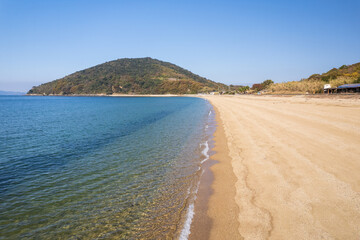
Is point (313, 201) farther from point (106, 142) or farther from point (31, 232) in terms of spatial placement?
point (106, 142)

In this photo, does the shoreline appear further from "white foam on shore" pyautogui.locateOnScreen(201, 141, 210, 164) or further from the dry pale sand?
"white foam on shore" pyautogui.locateOnScreen(201, 141, 210, 164)

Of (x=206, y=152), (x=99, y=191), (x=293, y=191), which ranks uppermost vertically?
(x=293, y=191)

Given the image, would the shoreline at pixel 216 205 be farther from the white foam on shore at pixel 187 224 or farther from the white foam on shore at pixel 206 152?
the white foam on shore at pixel 206 152

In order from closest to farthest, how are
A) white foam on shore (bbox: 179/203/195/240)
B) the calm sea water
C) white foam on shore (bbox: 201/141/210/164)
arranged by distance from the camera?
white foam on shore (bbox: 179/203/195/240) < the calm sea water < white foam on shore (bbox: 201/141/210/164)

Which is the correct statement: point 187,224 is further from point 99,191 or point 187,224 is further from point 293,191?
point 99,191

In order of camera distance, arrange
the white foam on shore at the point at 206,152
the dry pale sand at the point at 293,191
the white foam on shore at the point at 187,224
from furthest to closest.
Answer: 1. the white foam on shore at the point at 206,152
2. the white foam on shore at the point at 187,224
3. the dry pale sand at the point at 293,191

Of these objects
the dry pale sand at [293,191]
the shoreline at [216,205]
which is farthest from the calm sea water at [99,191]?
the dry pale sand at [293,191]

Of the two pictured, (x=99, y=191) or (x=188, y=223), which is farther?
(x=99, y=191)

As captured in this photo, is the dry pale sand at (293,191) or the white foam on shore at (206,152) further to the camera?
the white foam on shore at (206,152)

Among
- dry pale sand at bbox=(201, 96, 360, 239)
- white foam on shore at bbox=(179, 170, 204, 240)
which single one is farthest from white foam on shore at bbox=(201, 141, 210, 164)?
white foam on shore at bbox=(179, 170, 204, 240)

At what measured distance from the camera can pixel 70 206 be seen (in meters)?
6.08

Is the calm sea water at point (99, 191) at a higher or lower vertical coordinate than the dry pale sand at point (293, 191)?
lower

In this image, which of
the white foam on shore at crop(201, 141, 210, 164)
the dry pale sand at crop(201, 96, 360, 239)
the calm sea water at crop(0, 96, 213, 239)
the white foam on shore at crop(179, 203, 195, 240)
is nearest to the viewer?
the dry pale sand at crop(201, 96, 360, 239)

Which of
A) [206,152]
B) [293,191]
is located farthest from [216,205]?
[206,152]
